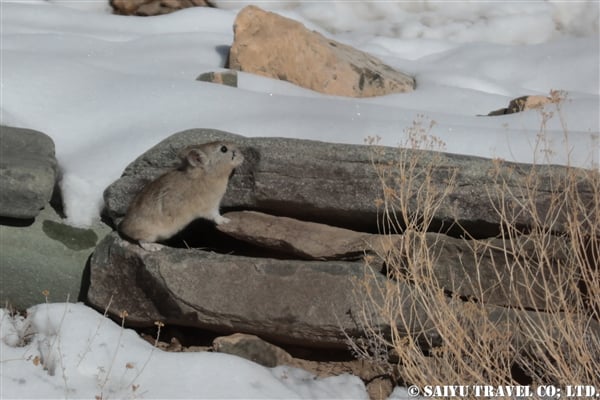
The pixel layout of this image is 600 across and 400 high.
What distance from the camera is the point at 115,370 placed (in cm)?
552

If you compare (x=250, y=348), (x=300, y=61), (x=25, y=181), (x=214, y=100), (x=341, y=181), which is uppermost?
(x=300, y=61)

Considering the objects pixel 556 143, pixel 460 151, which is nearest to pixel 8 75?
pixel 460 151

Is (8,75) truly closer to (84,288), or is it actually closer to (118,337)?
(84,288)

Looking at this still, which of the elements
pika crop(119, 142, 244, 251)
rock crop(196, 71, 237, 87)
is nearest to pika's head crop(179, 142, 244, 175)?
pika crop(119, 142, 244, 251)

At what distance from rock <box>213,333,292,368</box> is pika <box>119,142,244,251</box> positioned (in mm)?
771

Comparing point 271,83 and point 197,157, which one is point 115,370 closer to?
point 197,157

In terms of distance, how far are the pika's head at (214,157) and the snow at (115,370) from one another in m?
1.17

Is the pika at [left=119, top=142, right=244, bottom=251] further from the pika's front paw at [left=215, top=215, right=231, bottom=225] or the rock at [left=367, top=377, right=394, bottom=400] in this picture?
the rock at [left=367, top=377, right=394, bottom=400]

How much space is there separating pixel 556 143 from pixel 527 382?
188cm

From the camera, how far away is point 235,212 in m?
6.25

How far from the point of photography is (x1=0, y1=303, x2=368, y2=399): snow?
537cm

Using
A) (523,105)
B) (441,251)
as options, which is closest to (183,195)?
(441,251)

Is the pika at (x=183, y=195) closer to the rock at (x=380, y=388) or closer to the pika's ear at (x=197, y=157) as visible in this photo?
the pika's ear at (x=197, y=157)

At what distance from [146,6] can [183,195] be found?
6148 mm
